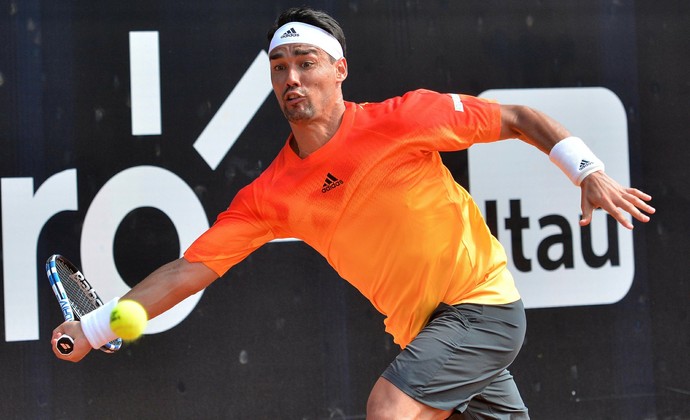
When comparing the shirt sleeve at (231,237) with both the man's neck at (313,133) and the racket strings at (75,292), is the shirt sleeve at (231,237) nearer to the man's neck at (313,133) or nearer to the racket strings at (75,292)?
the man's neck at (313,133)

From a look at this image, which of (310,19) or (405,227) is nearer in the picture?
(405,227)

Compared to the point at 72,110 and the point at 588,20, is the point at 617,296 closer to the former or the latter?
the point at 588,20

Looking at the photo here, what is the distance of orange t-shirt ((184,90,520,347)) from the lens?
308cm

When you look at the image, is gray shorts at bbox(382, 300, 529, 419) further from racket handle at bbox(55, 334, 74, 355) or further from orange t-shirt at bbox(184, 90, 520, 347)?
racket handle at bbox(55, 334, 74, 355)

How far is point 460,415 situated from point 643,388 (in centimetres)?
178

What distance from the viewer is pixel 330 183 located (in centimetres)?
315

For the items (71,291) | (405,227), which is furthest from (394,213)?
(71,291)

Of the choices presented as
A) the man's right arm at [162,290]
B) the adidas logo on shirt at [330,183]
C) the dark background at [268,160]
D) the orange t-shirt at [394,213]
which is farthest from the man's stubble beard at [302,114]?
the dark background at [268,160]

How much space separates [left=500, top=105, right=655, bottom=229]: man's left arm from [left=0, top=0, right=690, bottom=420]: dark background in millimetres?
1351

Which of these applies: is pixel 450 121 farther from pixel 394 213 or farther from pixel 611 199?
pixel 611 199

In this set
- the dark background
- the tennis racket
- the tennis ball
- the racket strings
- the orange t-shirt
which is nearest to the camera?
the tennis ball

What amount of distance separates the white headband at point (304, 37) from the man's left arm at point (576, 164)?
0.64m

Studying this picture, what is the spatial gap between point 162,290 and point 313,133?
2.33 feet

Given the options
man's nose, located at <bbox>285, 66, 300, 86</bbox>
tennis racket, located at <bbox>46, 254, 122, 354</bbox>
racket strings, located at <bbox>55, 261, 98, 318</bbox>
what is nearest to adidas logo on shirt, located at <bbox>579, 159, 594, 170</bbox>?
man's nose, located at <bbox>285, 66, 300, 86</bbox>
